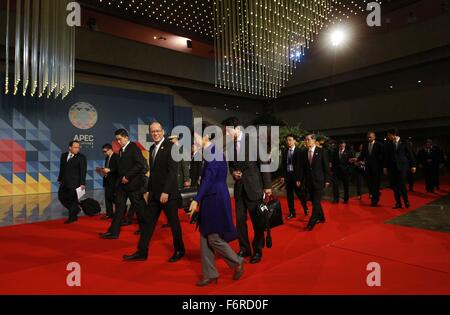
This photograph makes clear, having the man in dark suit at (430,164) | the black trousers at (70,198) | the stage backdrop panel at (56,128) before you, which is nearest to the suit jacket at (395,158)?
the man in dark suit at (430,164)

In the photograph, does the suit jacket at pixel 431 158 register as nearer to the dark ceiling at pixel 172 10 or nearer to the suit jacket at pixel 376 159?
the suit jacket at pixel 376 159

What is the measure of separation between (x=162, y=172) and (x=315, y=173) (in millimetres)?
2390

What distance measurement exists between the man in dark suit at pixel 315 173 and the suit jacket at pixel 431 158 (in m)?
5.47

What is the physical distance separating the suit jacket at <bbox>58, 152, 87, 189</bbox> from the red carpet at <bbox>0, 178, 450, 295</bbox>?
838 millimetres

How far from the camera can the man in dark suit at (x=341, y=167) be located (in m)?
6.95

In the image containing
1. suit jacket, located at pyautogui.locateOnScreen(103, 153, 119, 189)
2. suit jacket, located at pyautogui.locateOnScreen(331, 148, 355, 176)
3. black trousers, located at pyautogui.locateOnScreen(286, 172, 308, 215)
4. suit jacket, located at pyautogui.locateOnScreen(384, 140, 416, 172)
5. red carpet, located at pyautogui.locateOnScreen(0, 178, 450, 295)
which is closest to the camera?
red carpet, located at pyautogui.locateOnScreen(0, 178, 450, 295)

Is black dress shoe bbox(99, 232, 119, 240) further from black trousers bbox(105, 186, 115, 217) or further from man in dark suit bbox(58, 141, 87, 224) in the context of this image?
man in dark suit bbox(58, 141, 87, 224)

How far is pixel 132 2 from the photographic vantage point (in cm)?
1121

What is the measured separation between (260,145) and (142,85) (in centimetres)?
1045

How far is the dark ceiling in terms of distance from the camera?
1112 centimetres

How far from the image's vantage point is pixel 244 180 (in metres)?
3.23

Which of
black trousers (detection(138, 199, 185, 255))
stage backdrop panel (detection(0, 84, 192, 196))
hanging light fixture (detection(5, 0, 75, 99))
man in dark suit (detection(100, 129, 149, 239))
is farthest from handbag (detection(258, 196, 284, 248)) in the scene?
stage backdrop panel (detection(0, 84, 192, 196))

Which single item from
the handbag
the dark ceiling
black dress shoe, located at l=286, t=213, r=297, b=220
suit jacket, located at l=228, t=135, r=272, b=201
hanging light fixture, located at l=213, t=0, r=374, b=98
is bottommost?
black dress shoe, located at l=286, t=213, r=297, b=220
